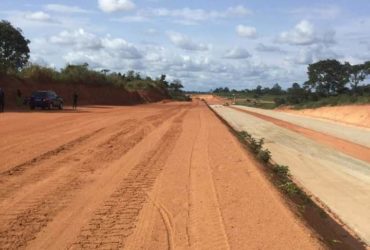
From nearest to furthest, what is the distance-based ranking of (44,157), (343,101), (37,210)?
(37,210)
(44,157)
(343,101)

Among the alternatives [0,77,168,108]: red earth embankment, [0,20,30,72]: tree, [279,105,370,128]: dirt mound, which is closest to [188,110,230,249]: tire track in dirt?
[0,77,168,108]: red earth embankment

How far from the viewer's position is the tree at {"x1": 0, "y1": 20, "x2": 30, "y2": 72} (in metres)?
70.6

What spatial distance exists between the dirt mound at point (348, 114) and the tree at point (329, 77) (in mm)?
20166

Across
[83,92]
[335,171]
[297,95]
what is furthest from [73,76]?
[335,171]

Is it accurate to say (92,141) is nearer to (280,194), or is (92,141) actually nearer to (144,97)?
(280,194)

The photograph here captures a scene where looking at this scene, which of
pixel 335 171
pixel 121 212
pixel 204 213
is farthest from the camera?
pixel 335 171

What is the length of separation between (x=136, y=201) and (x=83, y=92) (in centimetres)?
6291

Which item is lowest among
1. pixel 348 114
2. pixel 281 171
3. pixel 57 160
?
pixel 348 114

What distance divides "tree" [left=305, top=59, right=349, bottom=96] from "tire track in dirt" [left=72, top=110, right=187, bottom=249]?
8040 centimetres

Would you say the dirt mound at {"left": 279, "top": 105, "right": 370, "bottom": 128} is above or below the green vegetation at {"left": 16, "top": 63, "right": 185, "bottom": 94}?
below

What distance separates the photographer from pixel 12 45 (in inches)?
2852

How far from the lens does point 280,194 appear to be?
11516 millimetres

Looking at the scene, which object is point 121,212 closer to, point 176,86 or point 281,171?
point 281,171

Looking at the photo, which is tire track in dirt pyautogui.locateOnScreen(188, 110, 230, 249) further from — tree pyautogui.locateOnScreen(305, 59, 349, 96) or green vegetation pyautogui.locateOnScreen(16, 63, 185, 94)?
tree pyautogui.locateOnScreen(305, 59, 349, 96)
